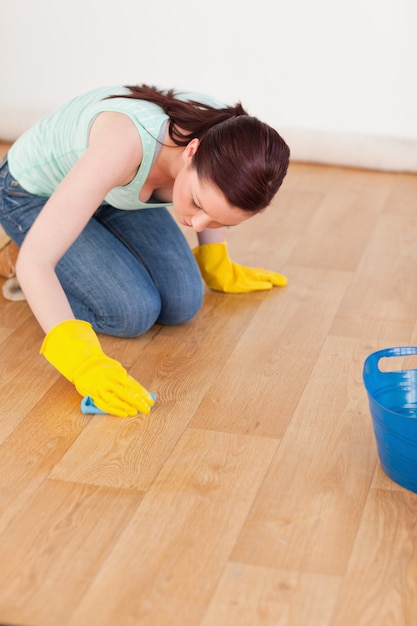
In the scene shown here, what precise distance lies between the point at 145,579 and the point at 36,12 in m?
2.67

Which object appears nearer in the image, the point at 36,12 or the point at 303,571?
the point at 303,571

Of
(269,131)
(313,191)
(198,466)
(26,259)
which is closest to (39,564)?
(198,466)

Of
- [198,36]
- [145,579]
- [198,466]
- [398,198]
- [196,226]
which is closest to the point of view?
[145,579]

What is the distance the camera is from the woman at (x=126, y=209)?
1.77m

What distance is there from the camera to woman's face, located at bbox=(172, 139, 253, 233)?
176 cm

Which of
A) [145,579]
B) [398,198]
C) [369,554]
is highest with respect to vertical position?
[145,579]

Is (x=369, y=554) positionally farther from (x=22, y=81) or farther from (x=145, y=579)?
(x=22, y=81)

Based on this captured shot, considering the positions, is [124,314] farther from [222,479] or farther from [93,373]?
[222,479]

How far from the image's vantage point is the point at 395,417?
1521mm

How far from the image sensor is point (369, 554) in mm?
1474

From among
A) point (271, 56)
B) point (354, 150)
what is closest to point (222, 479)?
point (354, 150)

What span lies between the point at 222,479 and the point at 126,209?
0.81 meters

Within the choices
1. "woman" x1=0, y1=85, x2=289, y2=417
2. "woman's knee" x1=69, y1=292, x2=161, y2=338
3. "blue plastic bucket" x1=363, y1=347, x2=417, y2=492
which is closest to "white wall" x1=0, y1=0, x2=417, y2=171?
"woman" x1=0, y1=85, x2=289, y2=417

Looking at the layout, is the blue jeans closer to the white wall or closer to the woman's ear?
the woman's ear
